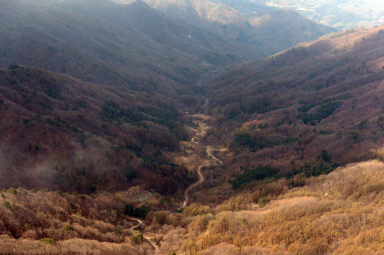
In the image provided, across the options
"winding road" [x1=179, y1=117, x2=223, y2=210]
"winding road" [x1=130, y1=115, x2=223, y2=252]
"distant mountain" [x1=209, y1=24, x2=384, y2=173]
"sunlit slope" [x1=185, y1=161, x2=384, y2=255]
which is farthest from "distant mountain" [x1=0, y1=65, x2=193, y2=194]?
"sunlit slope" [x1=185, y1=161, x2=384, y2=255]

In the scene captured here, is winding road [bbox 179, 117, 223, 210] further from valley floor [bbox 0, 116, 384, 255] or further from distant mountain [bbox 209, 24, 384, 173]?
valley floor [bbox 0, 116, 384, 255]

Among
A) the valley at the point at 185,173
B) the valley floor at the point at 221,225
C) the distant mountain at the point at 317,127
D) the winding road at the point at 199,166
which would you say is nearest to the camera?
the valley floor at the point at 221,225

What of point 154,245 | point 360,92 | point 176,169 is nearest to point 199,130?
point 176,169

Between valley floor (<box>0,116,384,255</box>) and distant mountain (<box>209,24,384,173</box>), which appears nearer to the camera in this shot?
valley floor (<box>0,116,384,255</box>)

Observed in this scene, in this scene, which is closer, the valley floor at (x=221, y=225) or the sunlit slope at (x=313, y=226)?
the sunlit slope at (x=313, y=226)

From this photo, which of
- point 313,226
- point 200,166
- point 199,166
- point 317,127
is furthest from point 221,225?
point 317,127

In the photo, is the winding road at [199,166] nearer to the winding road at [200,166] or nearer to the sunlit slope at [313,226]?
the winding road at [200,166]

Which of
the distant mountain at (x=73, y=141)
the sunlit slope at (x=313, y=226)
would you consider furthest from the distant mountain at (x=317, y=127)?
the distant mountain at (x=73, y=141)

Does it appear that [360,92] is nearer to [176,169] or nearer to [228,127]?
[228,127]

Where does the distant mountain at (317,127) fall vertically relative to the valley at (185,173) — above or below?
above
